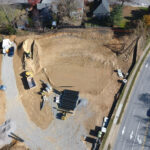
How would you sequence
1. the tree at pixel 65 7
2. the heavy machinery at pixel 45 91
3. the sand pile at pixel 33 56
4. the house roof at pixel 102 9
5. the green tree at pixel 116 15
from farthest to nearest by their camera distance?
1. the house roof at pixel 102 9
2. the tree at pixel 65 7
3. the green tree at pixel 116 15
4. the sand pile at pixel 33 56
5. the heavy machinery at pixel 45 91

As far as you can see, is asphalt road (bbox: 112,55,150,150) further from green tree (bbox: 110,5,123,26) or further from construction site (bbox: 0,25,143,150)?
green tree (bbox: 110,5,123,26)

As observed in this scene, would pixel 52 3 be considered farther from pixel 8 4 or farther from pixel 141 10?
pixel 141 10

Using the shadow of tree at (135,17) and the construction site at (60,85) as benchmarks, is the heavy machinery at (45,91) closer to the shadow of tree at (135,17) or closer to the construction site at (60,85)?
the construction site at (60,85)

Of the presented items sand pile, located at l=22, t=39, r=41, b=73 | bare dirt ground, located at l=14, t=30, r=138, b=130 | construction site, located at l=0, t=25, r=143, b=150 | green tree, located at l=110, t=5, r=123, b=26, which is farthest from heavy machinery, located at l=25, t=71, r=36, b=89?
green tree, located at l=110, t=5, r=123, b=26

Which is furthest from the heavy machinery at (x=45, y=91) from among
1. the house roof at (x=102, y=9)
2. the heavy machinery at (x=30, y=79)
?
the house roof at (x=102, y=9)

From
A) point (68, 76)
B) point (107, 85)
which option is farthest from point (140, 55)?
point (68, 76)
